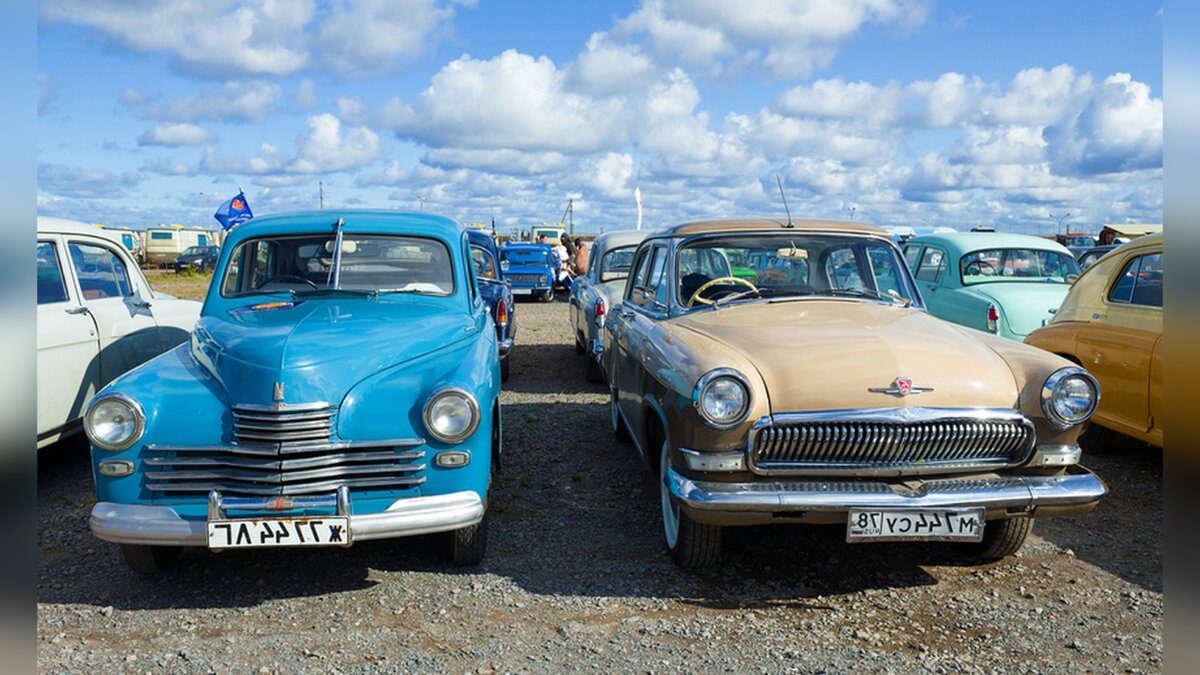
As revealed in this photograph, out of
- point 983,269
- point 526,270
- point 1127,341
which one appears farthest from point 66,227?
point 526,270

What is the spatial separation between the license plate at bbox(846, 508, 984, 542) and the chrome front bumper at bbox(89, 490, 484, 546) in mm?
1755

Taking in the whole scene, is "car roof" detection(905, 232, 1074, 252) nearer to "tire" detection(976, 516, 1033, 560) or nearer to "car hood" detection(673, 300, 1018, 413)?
"car hood" detection(673, 300, 1018, 413)

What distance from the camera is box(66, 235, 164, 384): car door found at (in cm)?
591

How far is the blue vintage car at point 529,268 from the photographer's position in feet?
66.8

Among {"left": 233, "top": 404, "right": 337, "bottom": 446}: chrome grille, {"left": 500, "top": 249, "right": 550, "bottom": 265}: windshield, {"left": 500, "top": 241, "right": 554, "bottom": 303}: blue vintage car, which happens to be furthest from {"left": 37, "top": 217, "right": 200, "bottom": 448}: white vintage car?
{"left": 500, "top": 249, "right": 550, "bottom": 265}: windshield

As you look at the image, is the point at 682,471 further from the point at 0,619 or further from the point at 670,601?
the point at 0,619

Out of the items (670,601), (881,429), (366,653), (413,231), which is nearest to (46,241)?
(413,231)

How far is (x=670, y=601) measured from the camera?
3.84m

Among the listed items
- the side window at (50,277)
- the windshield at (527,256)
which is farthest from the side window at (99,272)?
the windshield at (527,256)

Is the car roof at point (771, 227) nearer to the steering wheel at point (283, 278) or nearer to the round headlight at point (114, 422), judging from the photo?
the steering wheel at point (283, 278)

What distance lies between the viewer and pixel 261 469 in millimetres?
3637

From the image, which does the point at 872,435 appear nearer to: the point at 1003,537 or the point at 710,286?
the point at 1003,537

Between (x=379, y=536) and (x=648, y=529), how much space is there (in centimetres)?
175

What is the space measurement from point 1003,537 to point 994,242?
6042 mm
